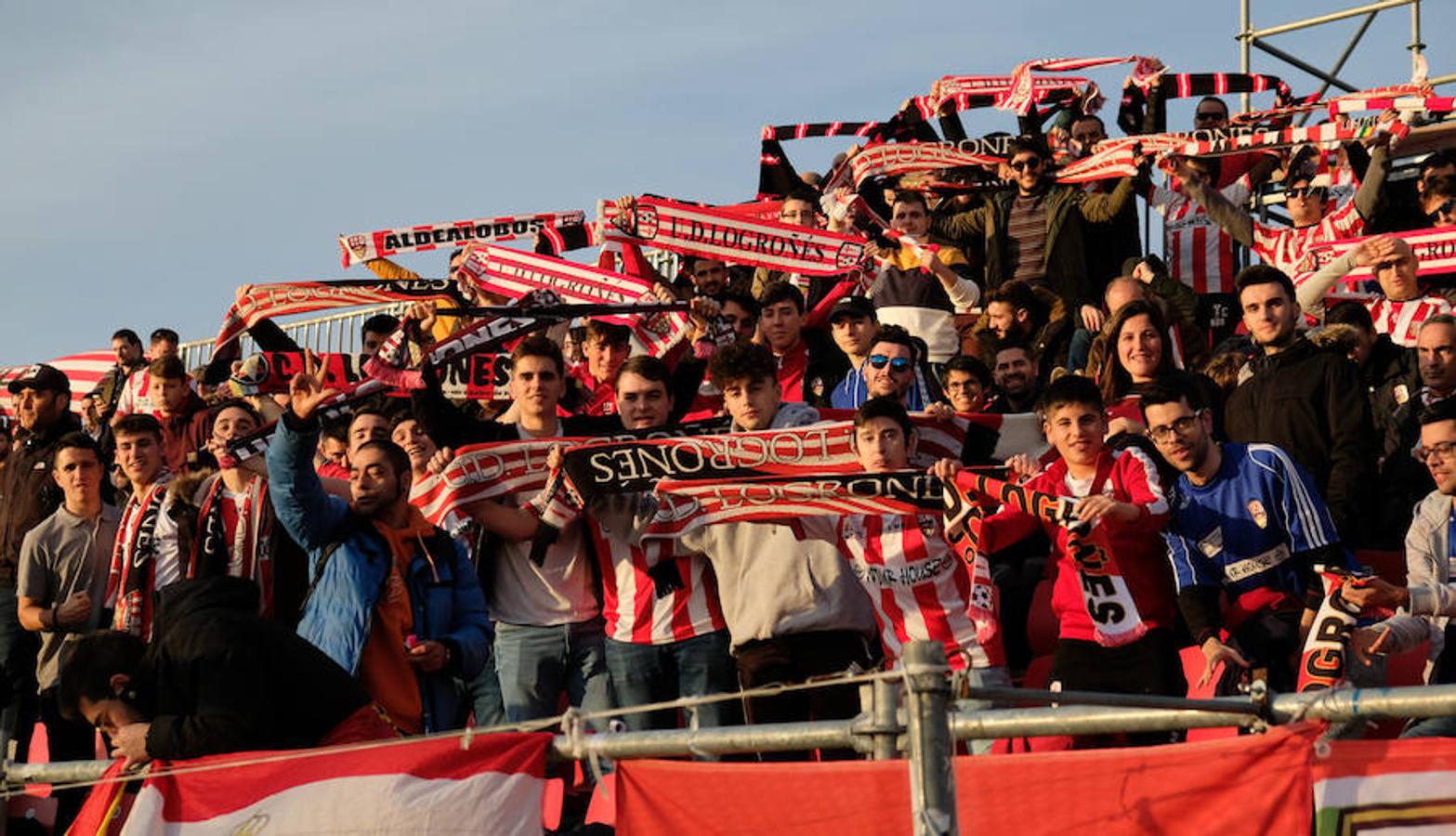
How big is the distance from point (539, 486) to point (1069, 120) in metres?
8.24

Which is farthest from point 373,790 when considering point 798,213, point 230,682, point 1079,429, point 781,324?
point 798,213

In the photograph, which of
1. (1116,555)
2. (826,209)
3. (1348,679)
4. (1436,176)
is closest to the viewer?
(1348,679)

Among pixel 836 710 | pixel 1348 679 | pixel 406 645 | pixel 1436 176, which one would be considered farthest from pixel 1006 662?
pixel 1436 176

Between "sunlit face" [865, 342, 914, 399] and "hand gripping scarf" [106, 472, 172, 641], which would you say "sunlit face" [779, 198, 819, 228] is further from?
"hand gripping scarf" [106, 472, 172, 641]

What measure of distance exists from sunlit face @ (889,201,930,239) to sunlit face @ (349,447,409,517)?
20.8 ft

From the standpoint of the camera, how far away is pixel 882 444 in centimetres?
766

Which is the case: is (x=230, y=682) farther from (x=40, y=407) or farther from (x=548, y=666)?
(x=40, y=407)

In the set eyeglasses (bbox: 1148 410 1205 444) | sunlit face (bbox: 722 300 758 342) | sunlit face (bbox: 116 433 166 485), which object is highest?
sunlit face (bbox: 722 300 758 342)

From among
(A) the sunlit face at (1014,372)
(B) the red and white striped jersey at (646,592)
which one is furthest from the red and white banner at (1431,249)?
(B) the red and white striped jersey at (646,592)

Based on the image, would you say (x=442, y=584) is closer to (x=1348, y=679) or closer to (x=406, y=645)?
(x=406, y=645)

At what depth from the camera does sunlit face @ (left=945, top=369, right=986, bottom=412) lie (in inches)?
365

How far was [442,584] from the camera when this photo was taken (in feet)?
24.7

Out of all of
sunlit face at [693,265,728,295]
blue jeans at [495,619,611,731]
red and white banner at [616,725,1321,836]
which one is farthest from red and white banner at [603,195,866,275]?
red and white banner at [616,725,1321,836]

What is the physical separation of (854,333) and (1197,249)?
12.3 ft
